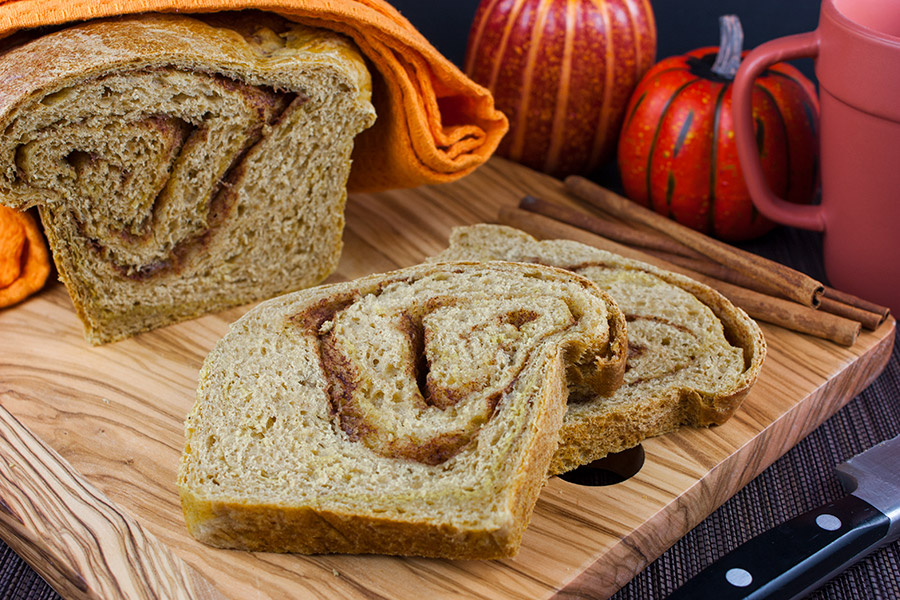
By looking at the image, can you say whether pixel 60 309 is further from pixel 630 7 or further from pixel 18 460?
pixel 630 7

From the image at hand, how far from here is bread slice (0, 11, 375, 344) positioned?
233 centimetres

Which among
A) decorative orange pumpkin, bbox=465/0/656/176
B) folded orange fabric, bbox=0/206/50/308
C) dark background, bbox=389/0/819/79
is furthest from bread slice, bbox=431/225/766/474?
dark background, bbox=389/0/819/79

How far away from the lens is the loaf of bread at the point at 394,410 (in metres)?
1.92

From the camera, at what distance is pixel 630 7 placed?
3414 millimetres

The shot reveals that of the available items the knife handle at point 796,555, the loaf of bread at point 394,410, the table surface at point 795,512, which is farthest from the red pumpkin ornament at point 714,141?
the knife handle at point 796,555

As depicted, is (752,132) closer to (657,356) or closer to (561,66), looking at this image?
(561,66)

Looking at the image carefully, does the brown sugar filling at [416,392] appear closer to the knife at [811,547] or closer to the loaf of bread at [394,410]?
the loaf of bread at [394,410]

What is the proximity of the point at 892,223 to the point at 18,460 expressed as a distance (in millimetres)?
→ 2494

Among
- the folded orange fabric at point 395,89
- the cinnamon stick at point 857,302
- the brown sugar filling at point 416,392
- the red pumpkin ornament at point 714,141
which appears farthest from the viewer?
the red pumpkin ornament at point 714,141

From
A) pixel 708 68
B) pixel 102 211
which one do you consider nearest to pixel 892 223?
pixel 708 68

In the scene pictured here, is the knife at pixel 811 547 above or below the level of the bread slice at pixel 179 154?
below

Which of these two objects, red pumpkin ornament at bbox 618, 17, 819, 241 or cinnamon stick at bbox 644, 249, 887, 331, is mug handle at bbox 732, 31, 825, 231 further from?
cinnamon stick at bbox 644, 249, 887, 331

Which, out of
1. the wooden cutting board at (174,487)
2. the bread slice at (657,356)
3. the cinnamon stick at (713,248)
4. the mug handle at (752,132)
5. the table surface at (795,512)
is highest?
the mug handle at (752,132)

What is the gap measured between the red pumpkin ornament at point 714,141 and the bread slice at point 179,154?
1118 mm
